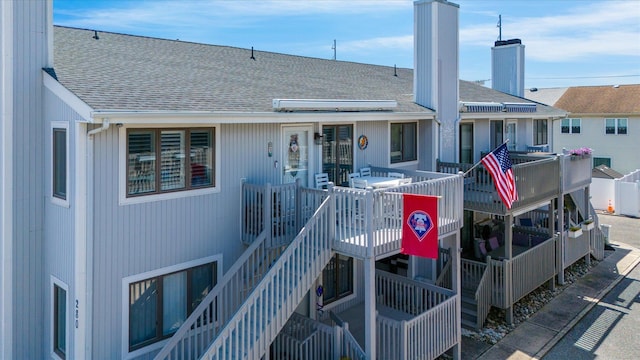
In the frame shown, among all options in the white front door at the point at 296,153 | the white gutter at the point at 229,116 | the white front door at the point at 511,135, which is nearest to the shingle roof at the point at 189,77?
the white gutter at the point at 229,116

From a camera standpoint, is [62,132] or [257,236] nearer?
[62,132]

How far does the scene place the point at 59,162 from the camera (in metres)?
8.22

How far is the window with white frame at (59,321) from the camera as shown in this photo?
8258 millimetres

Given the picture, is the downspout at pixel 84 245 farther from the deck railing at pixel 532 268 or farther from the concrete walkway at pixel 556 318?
the deck railing at pixel 532 268

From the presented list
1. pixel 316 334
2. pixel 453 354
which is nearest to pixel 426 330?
pixel 453 354

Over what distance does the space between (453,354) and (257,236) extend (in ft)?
17.4

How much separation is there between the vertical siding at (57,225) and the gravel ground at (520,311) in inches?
364

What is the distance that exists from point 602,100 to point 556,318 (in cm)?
2817

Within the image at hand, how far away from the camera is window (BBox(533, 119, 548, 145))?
20.6m

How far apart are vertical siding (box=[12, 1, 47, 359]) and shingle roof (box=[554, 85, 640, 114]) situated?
35.2 m

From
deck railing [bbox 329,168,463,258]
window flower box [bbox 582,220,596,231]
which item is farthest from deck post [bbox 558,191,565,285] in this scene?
deck railing [bbox 329,168,463,258]

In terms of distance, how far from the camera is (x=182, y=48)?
43.9ft

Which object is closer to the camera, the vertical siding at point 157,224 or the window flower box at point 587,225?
the vertical siding at point 157,224

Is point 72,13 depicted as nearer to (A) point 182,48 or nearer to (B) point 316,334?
(A) point 182,48
